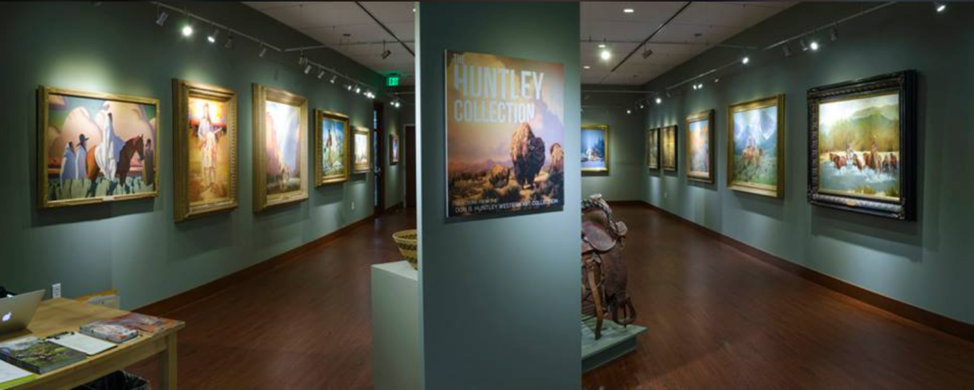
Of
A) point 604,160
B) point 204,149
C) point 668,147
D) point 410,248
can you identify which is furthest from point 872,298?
point 604,160

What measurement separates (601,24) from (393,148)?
831 cm

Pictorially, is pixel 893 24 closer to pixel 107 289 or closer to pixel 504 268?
pixel 504 268

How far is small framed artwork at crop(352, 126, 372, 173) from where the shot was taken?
12.0 m

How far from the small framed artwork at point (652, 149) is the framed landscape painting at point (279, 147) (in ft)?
31.6

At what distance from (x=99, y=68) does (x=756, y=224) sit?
28.5 ft

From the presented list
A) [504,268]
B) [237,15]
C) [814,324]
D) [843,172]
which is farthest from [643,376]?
[237,15]

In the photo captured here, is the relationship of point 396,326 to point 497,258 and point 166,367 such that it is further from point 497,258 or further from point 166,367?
point 166,367

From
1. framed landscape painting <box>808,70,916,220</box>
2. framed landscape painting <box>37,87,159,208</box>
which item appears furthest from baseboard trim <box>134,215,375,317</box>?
framed landscape painting <box>808,70,916,220</box>

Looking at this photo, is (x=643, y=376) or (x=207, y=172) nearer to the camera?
(x=643, y=376)

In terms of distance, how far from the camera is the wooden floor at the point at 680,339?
406 cm

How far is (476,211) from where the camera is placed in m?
3.06

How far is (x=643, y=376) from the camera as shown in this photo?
4.10 metres

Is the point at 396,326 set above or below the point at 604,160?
below

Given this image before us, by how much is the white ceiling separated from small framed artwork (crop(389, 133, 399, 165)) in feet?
11.8
